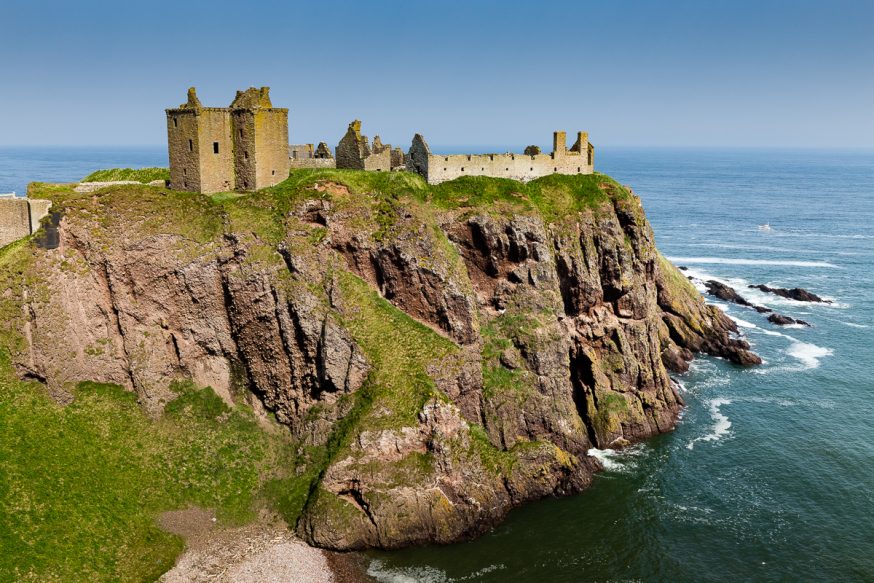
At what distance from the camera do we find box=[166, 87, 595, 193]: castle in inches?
2470

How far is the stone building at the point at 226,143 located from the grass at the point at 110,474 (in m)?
19.1

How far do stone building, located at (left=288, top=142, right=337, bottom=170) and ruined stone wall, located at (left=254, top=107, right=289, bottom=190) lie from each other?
16.5 feet

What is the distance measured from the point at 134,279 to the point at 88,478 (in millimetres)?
14847

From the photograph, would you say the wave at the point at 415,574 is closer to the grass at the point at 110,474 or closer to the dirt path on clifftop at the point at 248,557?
the dirt path on clifftop at the point at 248,557

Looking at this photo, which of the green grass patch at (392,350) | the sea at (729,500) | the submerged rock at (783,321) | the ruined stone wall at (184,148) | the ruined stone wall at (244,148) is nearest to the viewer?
the sea at (729,500)

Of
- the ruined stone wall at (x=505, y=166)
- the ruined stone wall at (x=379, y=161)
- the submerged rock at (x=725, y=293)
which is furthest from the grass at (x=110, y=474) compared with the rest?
the submerged rock at (x=725, y=293)

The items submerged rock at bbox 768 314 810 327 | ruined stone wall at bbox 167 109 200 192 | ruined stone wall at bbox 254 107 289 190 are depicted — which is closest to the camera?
ruined stone wall at bbox 167 109 200 192

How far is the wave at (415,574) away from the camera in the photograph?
46.2 m

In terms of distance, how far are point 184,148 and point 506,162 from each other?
30.1m

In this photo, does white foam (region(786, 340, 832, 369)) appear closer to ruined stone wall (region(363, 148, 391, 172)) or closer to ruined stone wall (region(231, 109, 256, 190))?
ruined stone wall (region(363, 148, 391, 172))

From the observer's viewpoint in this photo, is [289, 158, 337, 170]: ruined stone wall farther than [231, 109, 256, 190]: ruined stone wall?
Yes

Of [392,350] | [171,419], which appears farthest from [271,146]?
[171,419]

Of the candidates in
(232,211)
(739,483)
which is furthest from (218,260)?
(739,483)

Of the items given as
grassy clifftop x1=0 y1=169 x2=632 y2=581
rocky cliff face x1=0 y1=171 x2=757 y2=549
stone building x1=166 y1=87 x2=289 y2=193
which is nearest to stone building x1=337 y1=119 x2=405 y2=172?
rocky cliff face x1=0 y1=171 x2=757 y2=549
